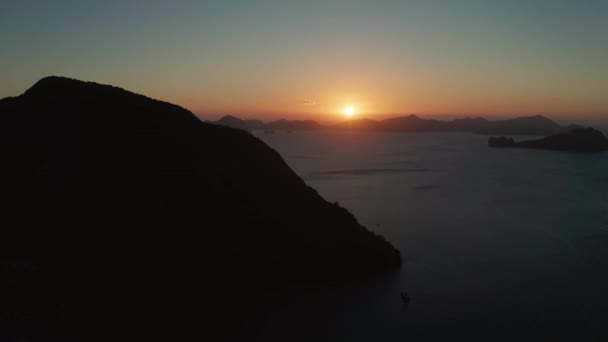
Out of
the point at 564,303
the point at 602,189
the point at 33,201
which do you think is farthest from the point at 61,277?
the point at 602,189

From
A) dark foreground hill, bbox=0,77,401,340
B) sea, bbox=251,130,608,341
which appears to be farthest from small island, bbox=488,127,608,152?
dark foreground hill, bbox=0,77,401,340

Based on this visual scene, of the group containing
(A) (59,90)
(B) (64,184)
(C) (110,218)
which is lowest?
(C) (110,218)

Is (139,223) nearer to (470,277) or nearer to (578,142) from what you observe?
(470,277)

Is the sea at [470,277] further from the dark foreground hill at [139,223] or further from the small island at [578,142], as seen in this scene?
the small island at [578,142]

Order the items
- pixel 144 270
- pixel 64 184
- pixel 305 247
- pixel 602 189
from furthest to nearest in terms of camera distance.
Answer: pixel 602 189 < pixel 305 247 < pixel 64 184 < pixel 144 270

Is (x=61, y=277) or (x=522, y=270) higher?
(x=61, y=277)

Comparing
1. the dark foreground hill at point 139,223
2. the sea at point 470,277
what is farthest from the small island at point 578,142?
the dark foreground hill at point 139,223

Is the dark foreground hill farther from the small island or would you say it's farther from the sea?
the small island

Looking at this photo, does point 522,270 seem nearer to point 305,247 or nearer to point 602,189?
point 305,247
